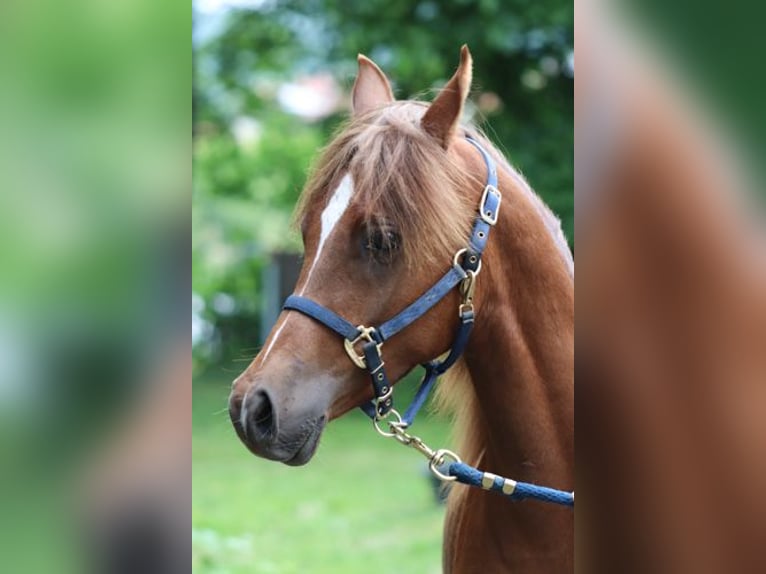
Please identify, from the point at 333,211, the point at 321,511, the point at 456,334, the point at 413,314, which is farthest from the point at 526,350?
the point at 321,511

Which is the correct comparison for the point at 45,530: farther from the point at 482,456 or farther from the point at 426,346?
the point at 482,456

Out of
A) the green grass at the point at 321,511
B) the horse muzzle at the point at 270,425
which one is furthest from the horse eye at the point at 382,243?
the green grass at the point at 321,511

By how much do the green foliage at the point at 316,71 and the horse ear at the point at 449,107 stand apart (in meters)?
2.67

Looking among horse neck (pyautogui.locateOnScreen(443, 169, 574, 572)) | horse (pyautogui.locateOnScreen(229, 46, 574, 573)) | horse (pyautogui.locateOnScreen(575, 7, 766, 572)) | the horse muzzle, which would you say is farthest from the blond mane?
horse (pyautogui.locateOnScreen(575, 7, 766, 572))

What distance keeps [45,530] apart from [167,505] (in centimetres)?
15

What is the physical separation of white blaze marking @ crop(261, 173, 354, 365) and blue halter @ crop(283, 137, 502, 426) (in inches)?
3.1

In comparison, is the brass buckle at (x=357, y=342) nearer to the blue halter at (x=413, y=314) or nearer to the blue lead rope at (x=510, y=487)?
the blue halter at (x=413, y=314)

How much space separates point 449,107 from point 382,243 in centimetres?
38

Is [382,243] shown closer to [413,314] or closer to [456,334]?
[413,314]

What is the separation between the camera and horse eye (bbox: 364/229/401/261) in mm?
2076

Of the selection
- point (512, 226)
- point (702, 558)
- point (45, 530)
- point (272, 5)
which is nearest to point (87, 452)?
point (45, 530)

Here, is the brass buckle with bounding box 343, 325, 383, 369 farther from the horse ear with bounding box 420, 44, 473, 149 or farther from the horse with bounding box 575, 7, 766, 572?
the horse with bounding box 575, 7, 766, 572

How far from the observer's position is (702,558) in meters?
0.85

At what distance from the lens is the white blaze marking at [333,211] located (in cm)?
212
